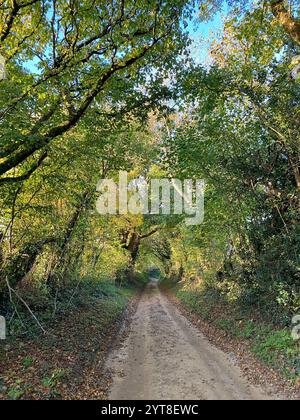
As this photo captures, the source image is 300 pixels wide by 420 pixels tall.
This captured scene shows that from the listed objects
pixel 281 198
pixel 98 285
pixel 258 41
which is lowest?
pixel 98 285

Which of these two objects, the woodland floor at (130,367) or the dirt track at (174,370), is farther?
the dirt track at (174,370)

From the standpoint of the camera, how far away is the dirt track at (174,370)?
5660 mm

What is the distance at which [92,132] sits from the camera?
902 centimetres

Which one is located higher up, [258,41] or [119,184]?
[258,41]

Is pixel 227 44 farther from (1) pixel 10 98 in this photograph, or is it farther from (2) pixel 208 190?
(1) pixel 10 98

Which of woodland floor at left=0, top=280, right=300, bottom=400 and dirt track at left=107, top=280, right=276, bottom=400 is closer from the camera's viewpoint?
woodland floor at left=0, top=280, right=300, bottom=400

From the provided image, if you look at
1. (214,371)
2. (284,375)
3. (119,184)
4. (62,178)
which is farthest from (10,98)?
(119,184)

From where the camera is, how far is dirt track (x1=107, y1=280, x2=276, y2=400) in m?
5.66

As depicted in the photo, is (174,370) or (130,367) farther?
(130,367)

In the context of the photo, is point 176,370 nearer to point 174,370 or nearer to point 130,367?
point 174,370

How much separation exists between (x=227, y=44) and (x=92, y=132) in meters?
4.95

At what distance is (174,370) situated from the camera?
6883mm

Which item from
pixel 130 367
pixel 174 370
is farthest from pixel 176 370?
pixel 130 367

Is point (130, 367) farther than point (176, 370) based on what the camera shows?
Yes
